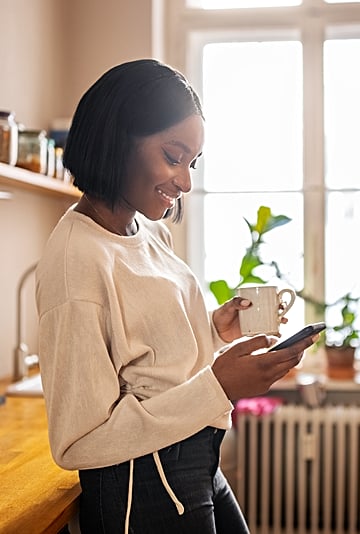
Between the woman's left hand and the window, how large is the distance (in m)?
1.89

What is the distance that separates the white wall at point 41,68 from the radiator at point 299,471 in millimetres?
909

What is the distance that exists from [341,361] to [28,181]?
4.82 feet

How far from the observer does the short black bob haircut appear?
1365mm

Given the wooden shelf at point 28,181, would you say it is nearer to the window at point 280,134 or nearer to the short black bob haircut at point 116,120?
the window at point 280,134

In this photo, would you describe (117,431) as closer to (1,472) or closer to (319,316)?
(1,472)

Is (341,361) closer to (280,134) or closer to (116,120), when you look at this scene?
(280,134)

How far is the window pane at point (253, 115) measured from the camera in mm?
3588

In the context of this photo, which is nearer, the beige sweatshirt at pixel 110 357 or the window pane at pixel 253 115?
the beige sweatshirt at pixel 110 357

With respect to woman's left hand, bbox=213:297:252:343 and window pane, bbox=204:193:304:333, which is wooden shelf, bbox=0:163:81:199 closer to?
window pane, bbox=204:193:304:333

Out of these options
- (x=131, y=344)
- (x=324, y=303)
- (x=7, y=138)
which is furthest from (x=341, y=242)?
(x=131, y=344)

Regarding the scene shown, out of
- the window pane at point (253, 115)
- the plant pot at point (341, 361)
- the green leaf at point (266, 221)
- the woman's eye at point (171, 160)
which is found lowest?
the plant pot at point (341, 361)

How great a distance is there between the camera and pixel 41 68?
10.5 feet

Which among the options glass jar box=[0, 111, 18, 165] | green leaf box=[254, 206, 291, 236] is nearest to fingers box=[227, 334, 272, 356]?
glass jar box=[0, 111, 18, 165]

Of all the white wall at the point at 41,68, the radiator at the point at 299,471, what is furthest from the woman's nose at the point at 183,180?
the radiator at the point at 299,471
